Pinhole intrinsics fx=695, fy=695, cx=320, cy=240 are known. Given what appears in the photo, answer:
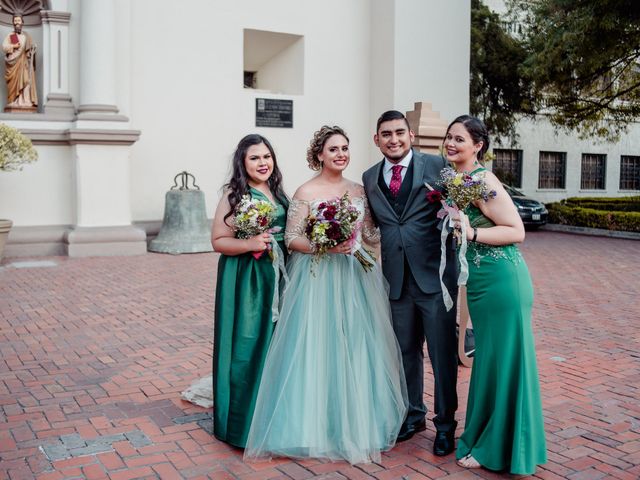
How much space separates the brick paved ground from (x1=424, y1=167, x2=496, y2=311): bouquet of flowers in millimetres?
1216

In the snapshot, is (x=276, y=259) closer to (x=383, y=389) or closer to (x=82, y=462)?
(x=383, y=389)

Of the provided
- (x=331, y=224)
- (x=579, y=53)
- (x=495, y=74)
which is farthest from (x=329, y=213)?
(x=495, y=74)

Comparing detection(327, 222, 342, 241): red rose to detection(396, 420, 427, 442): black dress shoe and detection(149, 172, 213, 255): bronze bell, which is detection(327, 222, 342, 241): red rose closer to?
detection(396, 420, 427, 442): black dress shoe

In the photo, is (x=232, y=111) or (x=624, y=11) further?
(x=624, y=11)

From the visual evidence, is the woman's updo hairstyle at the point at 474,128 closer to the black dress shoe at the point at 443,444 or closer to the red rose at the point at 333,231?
the red rose at the point at 333,231

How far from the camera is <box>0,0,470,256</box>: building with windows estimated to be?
12.7 metres

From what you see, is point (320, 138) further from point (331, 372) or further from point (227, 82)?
point (227, 82)

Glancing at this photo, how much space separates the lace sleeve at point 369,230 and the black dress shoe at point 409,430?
1182 mm

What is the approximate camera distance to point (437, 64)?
52.8 ft

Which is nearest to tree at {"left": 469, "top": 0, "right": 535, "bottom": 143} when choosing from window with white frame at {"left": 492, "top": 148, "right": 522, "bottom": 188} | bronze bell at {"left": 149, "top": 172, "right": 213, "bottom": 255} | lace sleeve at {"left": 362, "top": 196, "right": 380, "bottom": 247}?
window with white frame at {"left": 492, "top": 148, "right": 522, "bottom": 188}

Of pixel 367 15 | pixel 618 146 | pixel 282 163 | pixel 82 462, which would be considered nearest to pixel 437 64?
pixel 367 15

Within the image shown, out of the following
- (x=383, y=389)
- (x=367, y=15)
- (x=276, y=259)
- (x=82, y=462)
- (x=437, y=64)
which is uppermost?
(x=367, y=15)

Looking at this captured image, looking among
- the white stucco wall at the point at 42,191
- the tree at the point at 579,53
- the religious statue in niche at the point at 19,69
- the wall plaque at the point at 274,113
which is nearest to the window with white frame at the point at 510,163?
the tree at the point at 579,53

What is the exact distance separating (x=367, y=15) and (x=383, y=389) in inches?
531
